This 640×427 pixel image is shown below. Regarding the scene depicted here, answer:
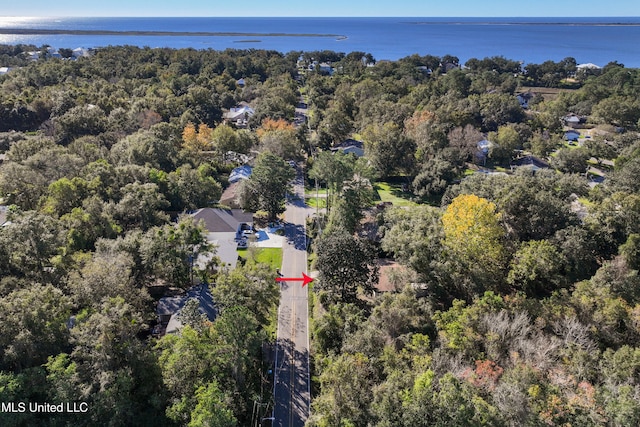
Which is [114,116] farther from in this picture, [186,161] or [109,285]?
[109,285]

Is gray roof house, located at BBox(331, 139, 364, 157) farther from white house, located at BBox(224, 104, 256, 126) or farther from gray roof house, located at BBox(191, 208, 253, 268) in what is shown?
gray roof house, located at BBox(191, 208, 253, 268)

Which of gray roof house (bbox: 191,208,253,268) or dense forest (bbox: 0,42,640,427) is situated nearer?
dense forest (bbox: 0,42,640,427)

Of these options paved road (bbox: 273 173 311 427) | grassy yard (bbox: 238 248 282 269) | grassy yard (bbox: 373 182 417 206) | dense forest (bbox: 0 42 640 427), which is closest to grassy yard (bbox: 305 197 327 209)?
dense forest (bbox: 0 42 640 427)

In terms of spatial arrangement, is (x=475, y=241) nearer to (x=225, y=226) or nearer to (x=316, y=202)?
(x=225, y=226)

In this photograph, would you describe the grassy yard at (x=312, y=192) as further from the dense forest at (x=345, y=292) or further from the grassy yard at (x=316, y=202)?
the grassy yard at (x=316, y=202)

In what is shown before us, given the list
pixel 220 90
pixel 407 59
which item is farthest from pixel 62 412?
pixel 407 59

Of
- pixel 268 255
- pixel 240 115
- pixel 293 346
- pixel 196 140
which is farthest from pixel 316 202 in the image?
pixel 240 115
